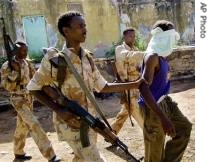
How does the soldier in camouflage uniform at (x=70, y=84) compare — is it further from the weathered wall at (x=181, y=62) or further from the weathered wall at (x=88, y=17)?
the weathered wall at (x=88, y=17)

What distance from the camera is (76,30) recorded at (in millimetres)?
3234

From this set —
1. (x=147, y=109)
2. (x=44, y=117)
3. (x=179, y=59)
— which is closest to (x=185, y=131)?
(x=147, y=109)

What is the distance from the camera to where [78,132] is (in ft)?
10.8

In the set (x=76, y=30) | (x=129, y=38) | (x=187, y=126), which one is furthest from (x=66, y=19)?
(x=129, y=38)

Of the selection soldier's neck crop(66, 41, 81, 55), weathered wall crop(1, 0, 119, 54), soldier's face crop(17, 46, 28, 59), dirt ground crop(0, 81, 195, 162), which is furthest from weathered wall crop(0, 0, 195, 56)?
soldier's neck crop(66, 41, 81, 55)

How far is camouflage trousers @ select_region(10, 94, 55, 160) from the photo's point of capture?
5473 millimetres

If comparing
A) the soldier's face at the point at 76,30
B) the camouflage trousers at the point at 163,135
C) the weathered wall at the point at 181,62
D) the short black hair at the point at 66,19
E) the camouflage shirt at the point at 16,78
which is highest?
the short black hair at the point at 66,19

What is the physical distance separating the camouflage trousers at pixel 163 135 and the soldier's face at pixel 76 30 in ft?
3.64

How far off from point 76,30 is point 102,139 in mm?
3541

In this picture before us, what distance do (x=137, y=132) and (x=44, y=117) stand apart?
291 cm

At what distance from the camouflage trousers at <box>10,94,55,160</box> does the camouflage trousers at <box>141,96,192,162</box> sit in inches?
73.2

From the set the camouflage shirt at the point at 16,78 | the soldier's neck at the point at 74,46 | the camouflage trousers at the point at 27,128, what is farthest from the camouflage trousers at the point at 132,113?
the soldier's neck at the point at 74,46

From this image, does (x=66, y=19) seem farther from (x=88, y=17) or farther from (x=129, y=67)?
(x=88, y=17)

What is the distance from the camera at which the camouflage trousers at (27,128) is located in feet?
18.0
